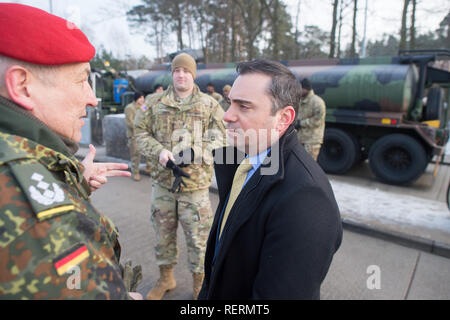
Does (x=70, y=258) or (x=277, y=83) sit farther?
A: (x=277, y=83)

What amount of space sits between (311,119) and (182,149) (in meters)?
3.74

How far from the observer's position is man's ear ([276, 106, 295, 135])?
4.36ft

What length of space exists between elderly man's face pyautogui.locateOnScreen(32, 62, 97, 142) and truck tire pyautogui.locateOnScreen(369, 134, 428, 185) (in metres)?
6.74

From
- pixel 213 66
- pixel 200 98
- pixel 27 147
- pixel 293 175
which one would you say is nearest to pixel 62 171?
pixel 27 147

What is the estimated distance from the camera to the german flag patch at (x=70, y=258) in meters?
0.74

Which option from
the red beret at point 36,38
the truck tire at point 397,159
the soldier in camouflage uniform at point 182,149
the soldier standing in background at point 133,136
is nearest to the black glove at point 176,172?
the soldier in camouflage uniform at point 182,149

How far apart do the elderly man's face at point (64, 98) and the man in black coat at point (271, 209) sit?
0.63 m

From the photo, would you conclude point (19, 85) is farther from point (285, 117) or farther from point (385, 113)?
point (385, 113)

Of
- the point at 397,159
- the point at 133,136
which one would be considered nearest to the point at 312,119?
the point at 397,159

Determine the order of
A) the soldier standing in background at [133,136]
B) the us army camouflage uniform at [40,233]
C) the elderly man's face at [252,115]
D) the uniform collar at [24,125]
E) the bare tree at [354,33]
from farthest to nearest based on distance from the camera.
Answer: the bare tree at [354,33] < the soldier standing in background at [133,136] < the elderly man's face at [252,115] < the uniform collar at [24,125] < the us army camouflage uniform at [40,233]

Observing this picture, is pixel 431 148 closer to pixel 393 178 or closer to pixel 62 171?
pixel 393 178

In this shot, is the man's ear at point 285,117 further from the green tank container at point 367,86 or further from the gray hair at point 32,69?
the green tank container at point 367,86

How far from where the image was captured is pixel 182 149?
8.71 ft

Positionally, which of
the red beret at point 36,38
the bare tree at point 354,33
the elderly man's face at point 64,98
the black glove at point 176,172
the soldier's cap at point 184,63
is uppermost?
the bare tree at point 354,33
